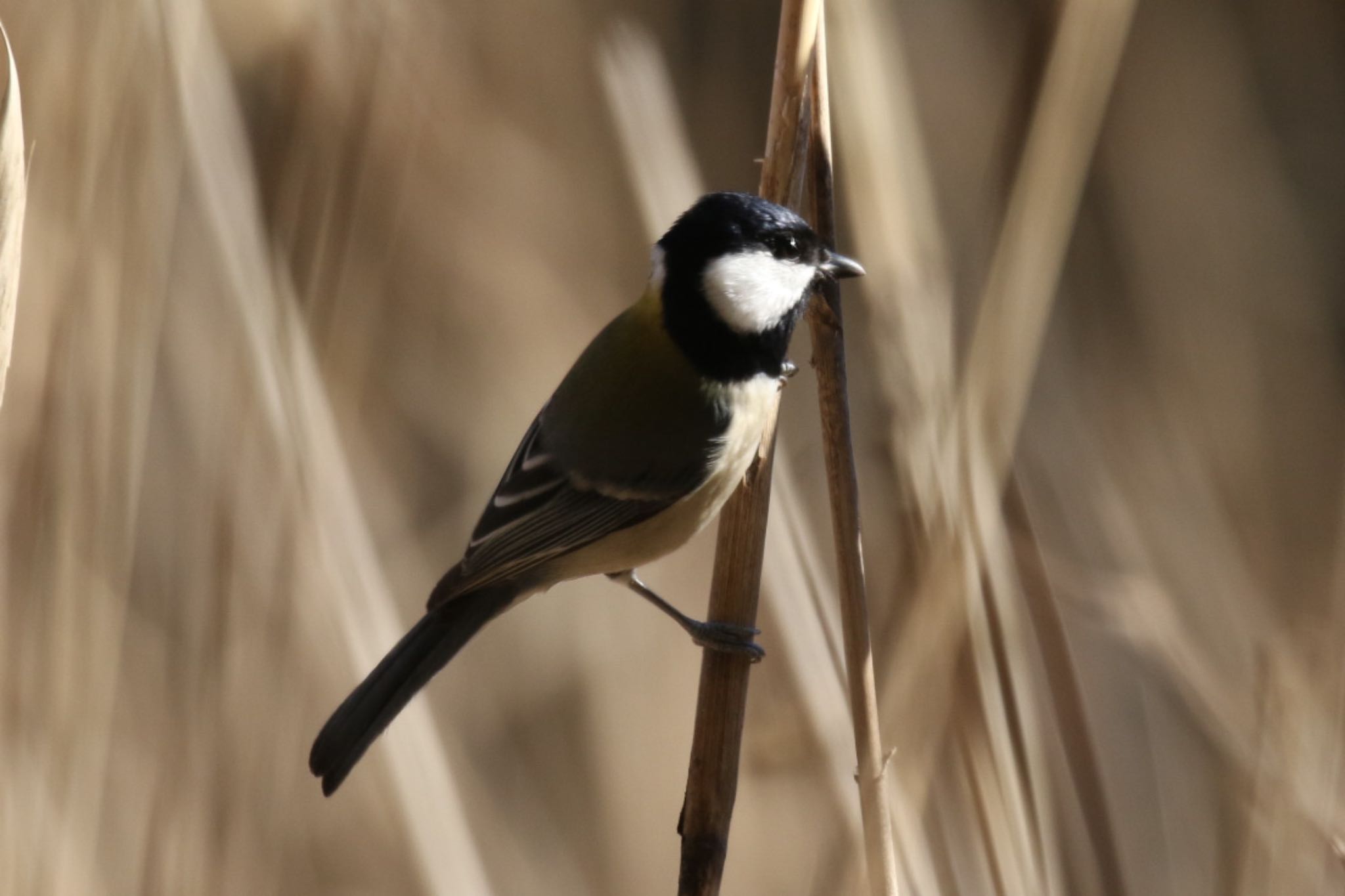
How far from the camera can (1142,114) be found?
2.66m

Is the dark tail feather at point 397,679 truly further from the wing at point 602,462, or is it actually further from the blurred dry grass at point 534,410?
the blurred dry grass at point 534,410

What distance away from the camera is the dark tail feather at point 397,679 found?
5.18ft

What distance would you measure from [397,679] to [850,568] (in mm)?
703

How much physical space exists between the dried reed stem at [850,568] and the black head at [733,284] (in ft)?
0.85

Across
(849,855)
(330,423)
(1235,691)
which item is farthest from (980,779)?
(330,423)

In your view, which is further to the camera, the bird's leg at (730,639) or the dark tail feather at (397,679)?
the dark tail feather at (397,679)

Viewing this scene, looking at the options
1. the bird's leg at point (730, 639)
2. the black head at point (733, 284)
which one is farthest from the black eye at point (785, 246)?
the bird's leg at point (730, 639)

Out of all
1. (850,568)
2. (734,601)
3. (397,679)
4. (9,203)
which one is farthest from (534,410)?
(9,203)

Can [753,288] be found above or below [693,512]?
above

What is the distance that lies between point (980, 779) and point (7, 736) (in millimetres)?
1232

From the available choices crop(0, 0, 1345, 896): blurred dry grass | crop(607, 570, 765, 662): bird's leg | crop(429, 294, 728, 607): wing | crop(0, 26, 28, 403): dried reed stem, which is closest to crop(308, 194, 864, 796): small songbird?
crop(429, 294, 728, 607): wing

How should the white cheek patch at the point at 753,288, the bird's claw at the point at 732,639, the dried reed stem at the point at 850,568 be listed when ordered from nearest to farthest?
the dried reed stem at the point at 850,568, the bird's claw at the point at 732,639, the white cheek patch at the point at 753,288

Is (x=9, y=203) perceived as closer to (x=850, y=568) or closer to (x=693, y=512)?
(x=850, y=568)

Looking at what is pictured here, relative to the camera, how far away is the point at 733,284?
1820 mm
